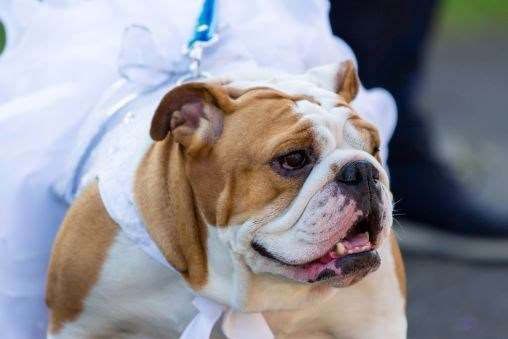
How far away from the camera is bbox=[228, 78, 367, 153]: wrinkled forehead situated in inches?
97.3

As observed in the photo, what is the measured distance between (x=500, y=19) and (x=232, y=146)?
18.1 ft

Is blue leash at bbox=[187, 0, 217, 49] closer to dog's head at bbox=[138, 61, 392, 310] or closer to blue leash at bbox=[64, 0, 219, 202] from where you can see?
blue leash at bbox=[64, 0, 219, 202]

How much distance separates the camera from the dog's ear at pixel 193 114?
254 centimetres

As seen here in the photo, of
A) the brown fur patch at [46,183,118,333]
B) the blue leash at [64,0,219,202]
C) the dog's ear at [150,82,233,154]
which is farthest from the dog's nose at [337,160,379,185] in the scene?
the blue leash at [64,0,219,202]

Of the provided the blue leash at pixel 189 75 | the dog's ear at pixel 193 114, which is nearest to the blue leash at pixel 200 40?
the blue leash at pixel 189 75

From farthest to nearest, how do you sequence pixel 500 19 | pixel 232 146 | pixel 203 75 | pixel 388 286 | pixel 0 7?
1. pixel 500 19
2. pixel 0 7
3. pixel 203 75
4. pixel 388 286
5. pixel 232 146

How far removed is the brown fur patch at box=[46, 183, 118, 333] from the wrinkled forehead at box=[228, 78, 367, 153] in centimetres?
36

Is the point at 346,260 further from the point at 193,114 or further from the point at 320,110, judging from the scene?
the point at 193,114

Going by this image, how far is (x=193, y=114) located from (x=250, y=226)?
24 centimetres

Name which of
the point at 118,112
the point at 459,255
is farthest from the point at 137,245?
the point at 459,255

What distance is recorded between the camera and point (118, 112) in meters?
3.02

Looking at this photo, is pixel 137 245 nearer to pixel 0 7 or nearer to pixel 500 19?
pixel 0 7

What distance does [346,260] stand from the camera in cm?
248

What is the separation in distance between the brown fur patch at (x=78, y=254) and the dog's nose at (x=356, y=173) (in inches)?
18.9
